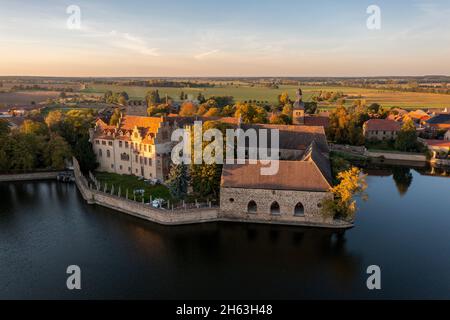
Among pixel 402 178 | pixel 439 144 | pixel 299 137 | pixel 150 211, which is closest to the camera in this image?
pixel 150 211

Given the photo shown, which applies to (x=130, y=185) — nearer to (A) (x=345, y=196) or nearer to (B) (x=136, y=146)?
(B) (x=136, y=146)

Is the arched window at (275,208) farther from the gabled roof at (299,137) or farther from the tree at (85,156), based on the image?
the tree at (85,156)

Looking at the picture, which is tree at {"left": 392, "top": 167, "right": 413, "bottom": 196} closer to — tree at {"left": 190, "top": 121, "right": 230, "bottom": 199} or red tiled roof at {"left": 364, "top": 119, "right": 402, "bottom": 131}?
red tiled roof at {"left": 364, "top": 119, "right": 402, "bottom": 131}

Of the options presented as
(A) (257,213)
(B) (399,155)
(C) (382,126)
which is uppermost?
(C) (382,126)

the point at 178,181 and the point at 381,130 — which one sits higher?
the point at 381,130

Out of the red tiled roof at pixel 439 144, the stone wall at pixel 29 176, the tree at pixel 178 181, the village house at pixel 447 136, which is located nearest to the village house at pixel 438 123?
the village house at pixel 447 136

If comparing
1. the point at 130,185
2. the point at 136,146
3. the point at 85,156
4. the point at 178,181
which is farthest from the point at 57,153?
the point at 178,181

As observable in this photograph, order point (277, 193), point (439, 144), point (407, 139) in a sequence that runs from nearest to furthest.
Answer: point (277, 193) → point (439, 144) → point (407, 139)
